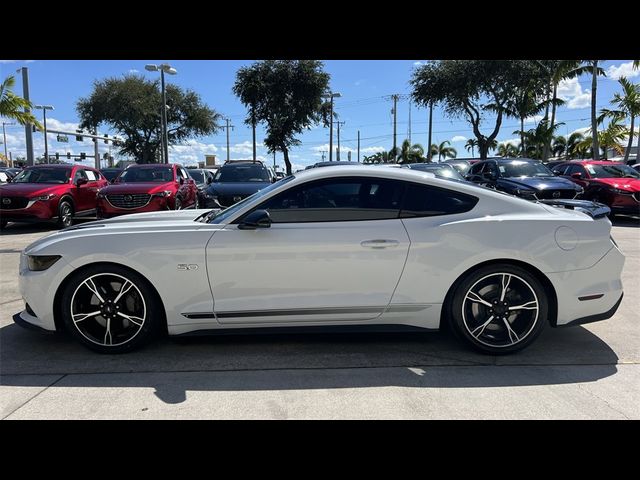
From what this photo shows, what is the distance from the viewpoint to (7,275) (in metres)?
6.58

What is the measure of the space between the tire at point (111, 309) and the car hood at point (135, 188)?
25.1 feet

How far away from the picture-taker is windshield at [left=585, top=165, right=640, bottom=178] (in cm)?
1373

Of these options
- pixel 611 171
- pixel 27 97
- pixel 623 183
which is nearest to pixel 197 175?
pixel 27 97

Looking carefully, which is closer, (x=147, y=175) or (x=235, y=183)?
(x=235, y=183)

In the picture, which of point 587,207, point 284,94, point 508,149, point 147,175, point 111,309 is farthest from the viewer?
point 508,149

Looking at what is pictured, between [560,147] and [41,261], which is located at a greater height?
[560,147]

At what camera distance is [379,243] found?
3695 mm

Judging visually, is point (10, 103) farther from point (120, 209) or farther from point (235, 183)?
point (235, 183)

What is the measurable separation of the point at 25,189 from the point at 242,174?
519 cm

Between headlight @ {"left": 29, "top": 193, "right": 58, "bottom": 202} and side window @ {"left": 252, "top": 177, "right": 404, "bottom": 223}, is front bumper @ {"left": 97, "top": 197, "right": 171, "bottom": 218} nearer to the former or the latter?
headlight @ {"left": 29, "top": 193, "right": 58, "bottom": 202}

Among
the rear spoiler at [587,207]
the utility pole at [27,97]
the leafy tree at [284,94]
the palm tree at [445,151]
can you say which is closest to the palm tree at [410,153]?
the palm tree at [445,151]

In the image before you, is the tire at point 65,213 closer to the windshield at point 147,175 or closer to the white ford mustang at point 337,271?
the windshield at point 147,175

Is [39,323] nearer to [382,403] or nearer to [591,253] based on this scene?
[382,403]

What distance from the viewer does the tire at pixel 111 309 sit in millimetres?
3723
